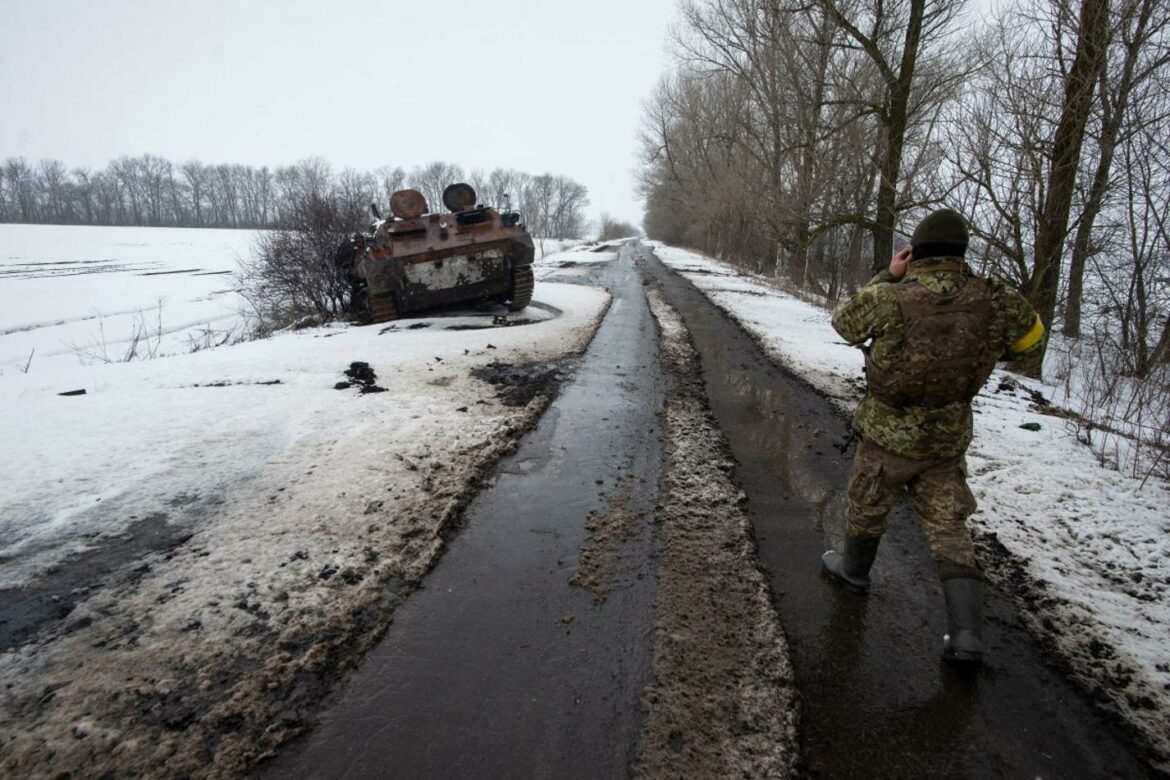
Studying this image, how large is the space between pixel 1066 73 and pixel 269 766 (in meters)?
10.5

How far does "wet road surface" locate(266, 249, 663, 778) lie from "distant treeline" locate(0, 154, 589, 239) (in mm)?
87665

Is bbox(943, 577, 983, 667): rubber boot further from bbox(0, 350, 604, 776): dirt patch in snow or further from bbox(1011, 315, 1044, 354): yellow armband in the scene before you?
bbox(0, 350, 604, 776): dirt patch in snow

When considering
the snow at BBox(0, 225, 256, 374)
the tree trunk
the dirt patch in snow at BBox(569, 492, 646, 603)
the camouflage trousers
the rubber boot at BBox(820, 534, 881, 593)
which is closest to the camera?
the camouflage trousers

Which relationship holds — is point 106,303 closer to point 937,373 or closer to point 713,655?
point 713,655

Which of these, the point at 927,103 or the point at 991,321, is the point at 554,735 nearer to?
the point at 991,321

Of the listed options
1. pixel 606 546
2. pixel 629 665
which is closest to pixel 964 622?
pixel 629 665

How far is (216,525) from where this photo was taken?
3498 mm

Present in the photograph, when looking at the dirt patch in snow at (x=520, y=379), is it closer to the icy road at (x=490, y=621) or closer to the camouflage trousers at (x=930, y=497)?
the icy road at (x=490, y=621)

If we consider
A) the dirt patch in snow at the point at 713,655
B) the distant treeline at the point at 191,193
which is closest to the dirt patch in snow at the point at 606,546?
the dirt patch in snow at the point at 713,655

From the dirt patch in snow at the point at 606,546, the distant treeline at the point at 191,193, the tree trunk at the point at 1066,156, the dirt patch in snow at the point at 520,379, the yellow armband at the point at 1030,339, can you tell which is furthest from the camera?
the distant treeline at the point at 191,193

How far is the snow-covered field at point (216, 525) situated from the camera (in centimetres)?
218

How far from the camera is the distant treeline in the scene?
89.9 metres

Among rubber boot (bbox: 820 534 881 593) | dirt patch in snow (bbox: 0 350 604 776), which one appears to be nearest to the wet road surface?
dirt patch in snow (bbox: 0 350 604 776)

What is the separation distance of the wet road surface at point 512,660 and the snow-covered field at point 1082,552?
1922mm
